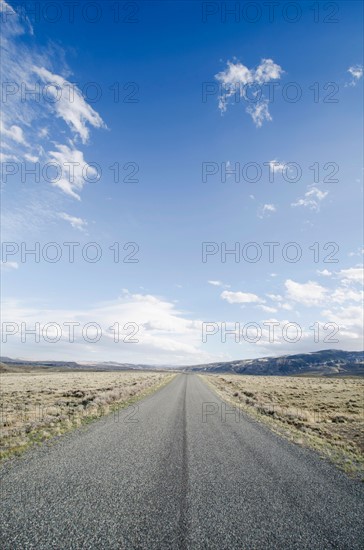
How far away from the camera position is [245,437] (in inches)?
490

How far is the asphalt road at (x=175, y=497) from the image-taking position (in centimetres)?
505

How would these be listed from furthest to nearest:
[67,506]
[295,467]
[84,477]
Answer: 1. [295,467]
2. [84,477]
3. [67,506]

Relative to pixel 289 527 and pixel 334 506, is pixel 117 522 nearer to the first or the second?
pixel 289 527

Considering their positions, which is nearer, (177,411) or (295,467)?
(295,467)

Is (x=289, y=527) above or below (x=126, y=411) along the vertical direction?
above

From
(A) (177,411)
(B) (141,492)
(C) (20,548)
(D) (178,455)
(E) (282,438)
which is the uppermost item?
(C) (20,548)

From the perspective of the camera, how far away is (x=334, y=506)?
6.38 meters

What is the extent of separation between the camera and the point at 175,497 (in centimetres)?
654

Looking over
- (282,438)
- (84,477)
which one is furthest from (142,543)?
(282,438)

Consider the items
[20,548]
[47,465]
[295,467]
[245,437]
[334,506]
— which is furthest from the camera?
[245,437]

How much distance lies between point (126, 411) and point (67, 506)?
43.9ft

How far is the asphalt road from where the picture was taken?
5047 millimetres

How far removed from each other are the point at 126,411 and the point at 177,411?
3.36 meters

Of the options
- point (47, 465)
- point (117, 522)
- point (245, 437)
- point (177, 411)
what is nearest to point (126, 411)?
point (177, 411)
